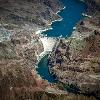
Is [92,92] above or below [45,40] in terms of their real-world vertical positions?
above

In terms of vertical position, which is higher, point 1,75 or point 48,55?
point 1,75

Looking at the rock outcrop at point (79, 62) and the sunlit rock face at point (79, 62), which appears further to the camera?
the sunlit rock face at point (79, 62)

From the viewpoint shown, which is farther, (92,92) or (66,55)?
(66,55)

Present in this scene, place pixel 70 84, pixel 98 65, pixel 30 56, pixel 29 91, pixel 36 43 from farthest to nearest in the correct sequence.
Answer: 1. pixel 36 43
2. pixel 30 56
3. pixel 98 65
4. pixel 70 84
5. pixel 29 91

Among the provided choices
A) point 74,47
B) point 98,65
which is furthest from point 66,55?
point 98,65

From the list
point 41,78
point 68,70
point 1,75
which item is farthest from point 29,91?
point 68,70

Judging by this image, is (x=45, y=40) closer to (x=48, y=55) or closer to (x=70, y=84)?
(x=48, y=55)

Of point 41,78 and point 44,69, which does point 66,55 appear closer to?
point 44,69

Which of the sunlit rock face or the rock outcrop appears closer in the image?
the rock outcrop

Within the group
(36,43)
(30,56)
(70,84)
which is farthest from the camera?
(36,43)
